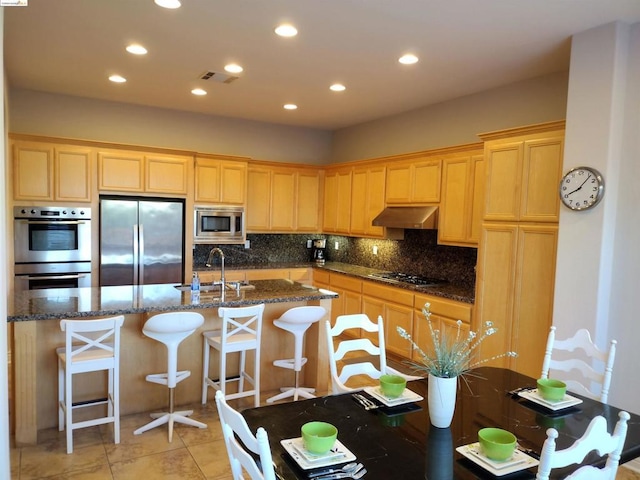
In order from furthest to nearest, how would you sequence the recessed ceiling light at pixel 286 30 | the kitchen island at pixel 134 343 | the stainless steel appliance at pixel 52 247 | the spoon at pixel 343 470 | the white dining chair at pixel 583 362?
the stainless steel appliance at pixel 52 247, the recessed ceiling light at pixel 286 30, the kitchen island at pixel 134 343, the white dining chair at pixel 583 362, the spoon at pixel 343 470

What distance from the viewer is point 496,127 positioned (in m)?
4.77

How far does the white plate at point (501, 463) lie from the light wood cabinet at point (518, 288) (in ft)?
7.26

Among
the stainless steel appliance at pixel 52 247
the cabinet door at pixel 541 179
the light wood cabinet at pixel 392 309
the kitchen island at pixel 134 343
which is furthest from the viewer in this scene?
the light wood cabinet at pixel 392 309

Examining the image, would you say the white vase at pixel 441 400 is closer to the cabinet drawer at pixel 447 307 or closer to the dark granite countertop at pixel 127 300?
the dark granite countertop at pixel 127 300

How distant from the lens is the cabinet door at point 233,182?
609 cm

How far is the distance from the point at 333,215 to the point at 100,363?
423 cm

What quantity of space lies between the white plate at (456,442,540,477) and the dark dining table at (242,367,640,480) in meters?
0.02

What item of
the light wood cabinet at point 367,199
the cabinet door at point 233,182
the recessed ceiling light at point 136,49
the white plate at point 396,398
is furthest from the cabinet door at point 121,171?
the white plate at point 396,398

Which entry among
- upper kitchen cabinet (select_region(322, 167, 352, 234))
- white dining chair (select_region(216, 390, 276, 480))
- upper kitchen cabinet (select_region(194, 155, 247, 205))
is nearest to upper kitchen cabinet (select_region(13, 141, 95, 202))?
upper kitchen cabinet (select_region(194, 155, 247, 205))

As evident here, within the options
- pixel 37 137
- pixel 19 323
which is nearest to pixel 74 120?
pixel 37 137

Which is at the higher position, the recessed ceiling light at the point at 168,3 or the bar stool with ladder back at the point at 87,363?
the recessed ceiling light at the point at 168,3

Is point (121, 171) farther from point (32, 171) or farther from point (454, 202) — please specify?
point (454, 202)

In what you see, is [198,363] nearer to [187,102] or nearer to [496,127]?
[187,102]

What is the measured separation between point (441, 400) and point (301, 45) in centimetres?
291
